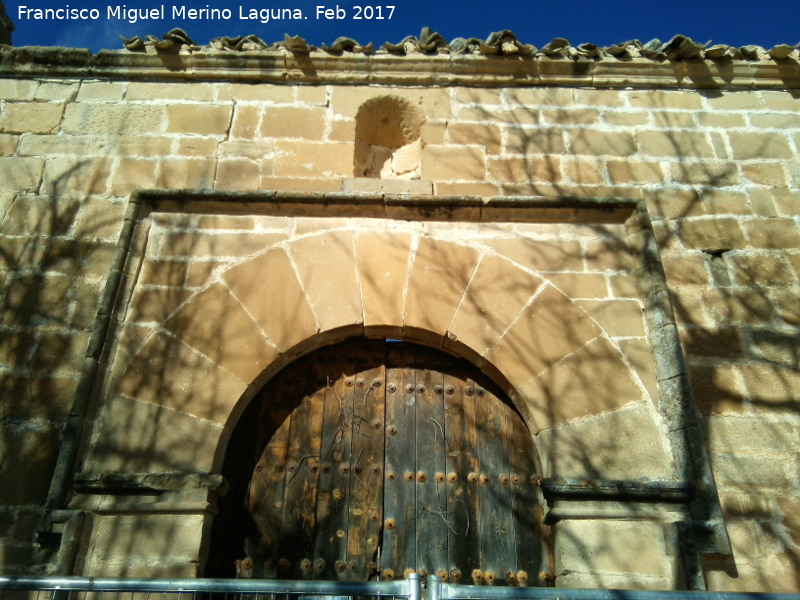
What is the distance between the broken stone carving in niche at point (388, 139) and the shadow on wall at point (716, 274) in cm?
36

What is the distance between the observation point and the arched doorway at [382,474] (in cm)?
264

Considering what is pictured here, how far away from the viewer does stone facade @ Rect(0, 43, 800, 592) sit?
2.53m

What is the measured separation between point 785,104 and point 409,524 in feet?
10.4

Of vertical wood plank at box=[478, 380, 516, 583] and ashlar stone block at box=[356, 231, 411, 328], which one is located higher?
ashlar stone block at box=[356, 231, 411, 328]

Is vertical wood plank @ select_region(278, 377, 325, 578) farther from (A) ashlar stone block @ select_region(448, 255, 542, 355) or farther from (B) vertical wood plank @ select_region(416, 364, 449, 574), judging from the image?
(A) ashlar stone block @ select_region(448, 255, 542, 355)

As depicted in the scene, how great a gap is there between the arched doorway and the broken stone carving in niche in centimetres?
108

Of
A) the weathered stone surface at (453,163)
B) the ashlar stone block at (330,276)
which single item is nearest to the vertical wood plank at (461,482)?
the ashlar stone block at (330,276)

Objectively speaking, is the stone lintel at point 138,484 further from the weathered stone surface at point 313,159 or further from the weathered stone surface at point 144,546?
the weathered stone surface at point 313,159

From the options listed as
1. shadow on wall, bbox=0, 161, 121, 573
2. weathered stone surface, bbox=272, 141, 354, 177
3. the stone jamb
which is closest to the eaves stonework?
the stone jamb

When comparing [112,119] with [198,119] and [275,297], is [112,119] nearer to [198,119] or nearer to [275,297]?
[198,119]

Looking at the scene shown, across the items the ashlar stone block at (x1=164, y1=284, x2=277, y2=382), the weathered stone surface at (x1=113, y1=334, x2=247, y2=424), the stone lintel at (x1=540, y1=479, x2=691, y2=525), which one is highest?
the ashlar stone block at (x1=164, y1=284, x2=277, y2=382)

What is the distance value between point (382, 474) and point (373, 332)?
658mm

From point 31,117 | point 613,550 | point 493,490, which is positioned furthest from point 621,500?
point 31,117

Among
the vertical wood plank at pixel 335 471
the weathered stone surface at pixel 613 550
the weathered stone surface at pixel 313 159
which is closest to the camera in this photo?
the weathered stone surface at pixel 613 550
